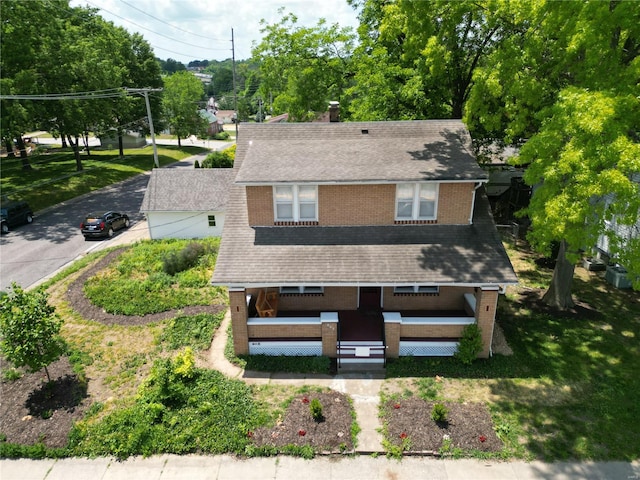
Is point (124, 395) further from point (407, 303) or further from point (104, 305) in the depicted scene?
point (407, 303)

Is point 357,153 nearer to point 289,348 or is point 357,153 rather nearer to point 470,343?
point 289,348

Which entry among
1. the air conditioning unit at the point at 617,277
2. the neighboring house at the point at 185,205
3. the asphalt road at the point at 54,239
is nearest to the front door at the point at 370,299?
the air conditioning unit at the point at 617,277

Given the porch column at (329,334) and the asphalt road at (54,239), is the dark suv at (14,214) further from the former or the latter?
the porch column at (329,334)

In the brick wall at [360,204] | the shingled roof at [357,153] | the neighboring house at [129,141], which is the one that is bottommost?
the neighboring house at [129,141]

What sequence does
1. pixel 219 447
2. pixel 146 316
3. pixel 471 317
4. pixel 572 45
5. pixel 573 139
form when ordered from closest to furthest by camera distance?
pixel 219 447 → pixel 573 139 → pixel 572 45 → pixel 471 317 → pixel 146 316

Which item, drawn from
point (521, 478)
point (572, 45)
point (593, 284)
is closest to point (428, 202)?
point (572, 45)

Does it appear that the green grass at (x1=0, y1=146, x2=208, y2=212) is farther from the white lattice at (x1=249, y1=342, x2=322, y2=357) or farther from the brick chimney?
the white lattice at (x1=249, y1=342, x2=322, y2=357)
